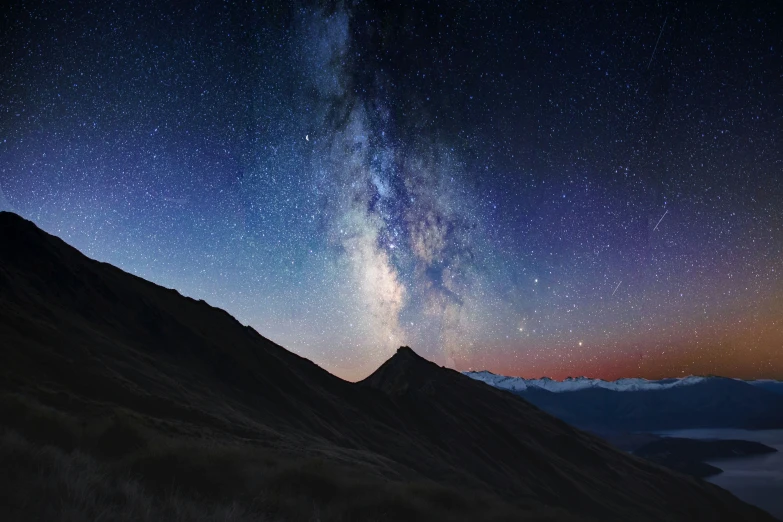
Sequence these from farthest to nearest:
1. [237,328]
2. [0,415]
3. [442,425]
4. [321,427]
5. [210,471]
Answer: [442,425] → [237,328] → [321,427] → [0,415] → [210,471]

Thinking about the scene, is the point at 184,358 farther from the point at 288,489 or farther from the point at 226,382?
the point at 288,489

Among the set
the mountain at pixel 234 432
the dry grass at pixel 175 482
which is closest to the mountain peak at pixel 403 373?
the mountain at pixel 234 432

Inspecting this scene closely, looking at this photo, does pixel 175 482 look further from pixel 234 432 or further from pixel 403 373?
pixel 403 373

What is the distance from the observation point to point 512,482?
238 feet

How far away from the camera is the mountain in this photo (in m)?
8.66

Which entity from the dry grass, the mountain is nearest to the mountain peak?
the mountain

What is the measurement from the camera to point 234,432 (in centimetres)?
2662

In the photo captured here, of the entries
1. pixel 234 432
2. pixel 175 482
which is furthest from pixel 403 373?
pixel 175 482

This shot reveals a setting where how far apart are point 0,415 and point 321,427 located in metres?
43.4

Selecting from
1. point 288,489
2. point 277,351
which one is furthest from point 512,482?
point 288,489

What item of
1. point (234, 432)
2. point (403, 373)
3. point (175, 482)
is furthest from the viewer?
point (403, 373)

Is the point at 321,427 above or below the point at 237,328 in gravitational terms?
below

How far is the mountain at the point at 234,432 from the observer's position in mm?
8664

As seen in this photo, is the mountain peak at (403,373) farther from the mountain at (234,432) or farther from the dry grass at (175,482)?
the dry grass at (175,482)
